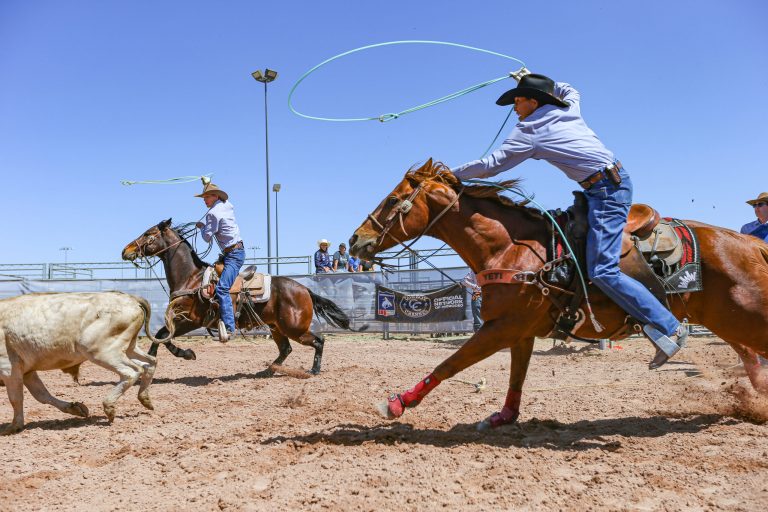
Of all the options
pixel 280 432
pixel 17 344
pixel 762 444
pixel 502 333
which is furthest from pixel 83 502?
pixel 762 444

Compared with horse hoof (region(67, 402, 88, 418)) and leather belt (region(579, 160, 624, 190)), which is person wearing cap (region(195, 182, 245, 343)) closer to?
horse hoof (region(67, 402, 88, 418))

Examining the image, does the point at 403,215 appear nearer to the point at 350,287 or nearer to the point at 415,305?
the point at 415,305

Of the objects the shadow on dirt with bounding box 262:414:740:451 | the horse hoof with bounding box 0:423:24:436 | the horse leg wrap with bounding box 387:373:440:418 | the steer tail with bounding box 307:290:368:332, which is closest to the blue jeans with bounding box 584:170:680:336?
the shadow on dirt with bounding box 262:414:740:451

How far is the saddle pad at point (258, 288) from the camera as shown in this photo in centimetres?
923

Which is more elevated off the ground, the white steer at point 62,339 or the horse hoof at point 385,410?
the white steer at point 62,339

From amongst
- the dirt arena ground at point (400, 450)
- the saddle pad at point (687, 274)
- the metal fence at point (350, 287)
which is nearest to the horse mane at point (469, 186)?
the saddle pad at point (687, 274)

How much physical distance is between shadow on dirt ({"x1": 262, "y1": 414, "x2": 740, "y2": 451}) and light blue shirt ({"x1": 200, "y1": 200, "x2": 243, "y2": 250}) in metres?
4.80

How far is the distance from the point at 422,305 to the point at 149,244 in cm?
823

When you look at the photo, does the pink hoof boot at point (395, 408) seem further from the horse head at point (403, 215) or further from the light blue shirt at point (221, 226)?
the light blue shirt at point (221, 226)

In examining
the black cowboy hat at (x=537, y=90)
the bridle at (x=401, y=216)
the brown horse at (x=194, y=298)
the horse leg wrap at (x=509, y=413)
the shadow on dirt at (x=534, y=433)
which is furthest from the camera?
the brown horse at (x=194, y=298)

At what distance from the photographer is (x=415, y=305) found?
52.2 feet

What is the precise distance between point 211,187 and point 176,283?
5.15ft

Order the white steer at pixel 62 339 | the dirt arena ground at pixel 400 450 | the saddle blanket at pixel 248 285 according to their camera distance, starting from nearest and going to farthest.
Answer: the dirt arena ground at pixel 400 450 < the white steer at pixel 62 339 < the saddle blanket at pixel 248 285

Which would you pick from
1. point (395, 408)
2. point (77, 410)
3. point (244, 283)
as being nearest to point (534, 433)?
point (395, 408)
